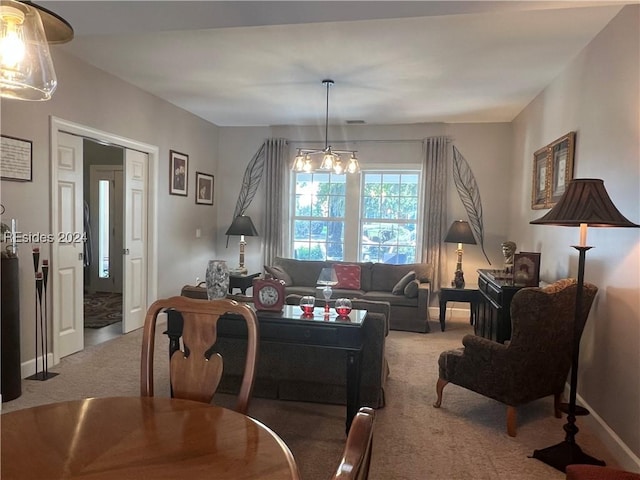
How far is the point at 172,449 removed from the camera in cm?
111

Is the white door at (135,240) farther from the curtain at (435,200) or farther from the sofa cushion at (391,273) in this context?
the curtain at (435,200)

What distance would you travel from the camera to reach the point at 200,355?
1.61 metres

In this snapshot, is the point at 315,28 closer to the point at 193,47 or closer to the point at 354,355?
the point at 193,47

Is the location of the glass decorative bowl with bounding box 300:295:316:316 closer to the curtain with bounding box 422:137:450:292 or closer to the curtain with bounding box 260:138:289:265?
the curtain with bounding box 422:137:450:292

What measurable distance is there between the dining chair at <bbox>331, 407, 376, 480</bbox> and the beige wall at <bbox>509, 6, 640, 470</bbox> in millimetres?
2334

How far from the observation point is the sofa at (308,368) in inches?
116

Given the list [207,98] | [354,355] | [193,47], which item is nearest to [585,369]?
[354,355]

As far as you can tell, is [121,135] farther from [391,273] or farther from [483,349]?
[483,349]

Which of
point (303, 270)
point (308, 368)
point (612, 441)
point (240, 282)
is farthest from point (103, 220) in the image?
point (612, 441)

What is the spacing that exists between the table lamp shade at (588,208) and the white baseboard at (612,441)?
1271mm

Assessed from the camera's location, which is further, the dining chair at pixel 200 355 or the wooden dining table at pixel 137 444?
the dining chair at pixel 200 355

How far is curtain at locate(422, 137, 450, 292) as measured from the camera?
608 cm

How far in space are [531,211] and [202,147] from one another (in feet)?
14.6

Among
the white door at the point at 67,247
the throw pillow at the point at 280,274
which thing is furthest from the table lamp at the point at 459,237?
the white door at the point at 67,247
